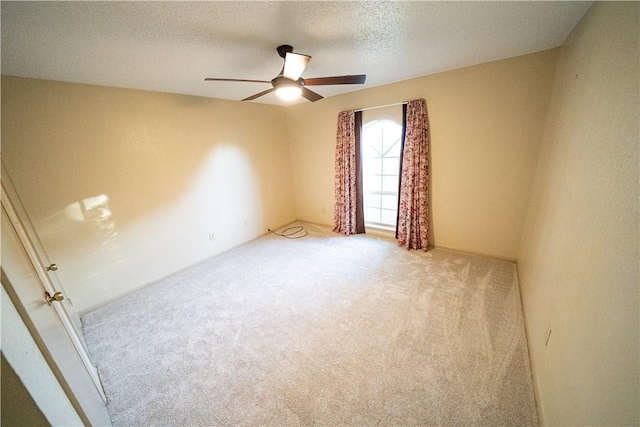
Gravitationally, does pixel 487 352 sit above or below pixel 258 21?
below

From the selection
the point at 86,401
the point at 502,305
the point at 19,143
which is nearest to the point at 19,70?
the point at 19,143

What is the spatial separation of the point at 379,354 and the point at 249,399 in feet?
3.12

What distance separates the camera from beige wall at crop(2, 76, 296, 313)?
6.56 ft

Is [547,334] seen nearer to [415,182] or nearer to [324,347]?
[324,347]

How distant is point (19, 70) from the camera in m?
1.77

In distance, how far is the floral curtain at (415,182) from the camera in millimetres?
2879

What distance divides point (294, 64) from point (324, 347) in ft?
7.00

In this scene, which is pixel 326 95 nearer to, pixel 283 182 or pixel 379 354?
pixel 283 182

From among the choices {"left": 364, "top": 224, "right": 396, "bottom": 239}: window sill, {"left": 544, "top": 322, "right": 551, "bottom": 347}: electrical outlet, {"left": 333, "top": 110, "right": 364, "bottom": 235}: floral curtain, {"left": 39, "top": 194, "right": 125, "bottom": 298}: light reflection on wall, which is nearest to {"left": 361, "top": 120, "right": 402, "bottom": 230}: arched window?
{"left": 364, "top": 224, "right": 396, "bottom": 239}: window sill

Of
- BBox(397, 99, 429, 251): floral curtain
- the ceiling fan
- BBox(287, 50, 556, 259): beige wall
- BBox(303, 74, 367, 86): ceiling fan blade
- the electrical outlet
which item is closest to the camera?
the electrical outlet

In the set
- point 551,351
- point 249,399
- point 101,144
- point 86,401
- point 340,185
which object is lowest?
point 249,399

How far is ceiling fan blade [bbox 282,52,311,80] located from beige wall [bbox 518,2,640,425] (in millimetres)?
1532

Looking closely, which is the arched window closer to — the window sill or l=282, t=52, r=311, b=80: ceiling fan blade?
the window sill

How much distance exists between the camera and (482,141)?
103 inches
